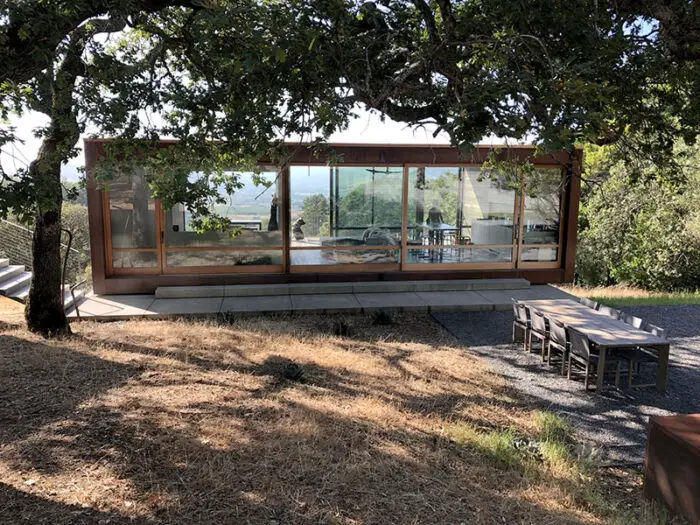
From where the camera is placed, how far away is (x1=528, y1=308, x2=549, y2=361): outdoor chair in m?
7.82

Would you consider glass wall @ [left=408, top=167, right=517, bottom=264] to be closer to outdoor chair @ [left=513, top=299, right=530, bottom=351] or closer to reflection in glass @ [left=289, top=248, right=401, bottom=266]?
reflection in glass @ [left=289, top=248, right=401, bottom=266]

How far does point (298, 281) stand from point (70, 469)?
25.6 ft

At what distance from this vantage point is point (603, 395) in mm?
6719

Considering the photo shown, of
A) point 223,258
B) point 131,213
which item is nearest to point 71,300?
point 131,213

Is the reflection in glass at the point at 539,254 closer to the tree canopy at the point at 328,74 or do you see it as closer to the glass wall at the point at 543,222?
the glass wall at the point at 543,222

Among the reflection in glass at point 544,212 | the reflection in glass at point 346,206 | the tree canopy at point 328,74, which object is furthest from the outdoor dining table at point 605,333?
the reflection in glass at point 346,206

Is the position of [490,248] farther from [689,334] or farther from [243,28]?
[243,28]

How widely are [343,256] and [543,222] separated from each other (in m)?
4.87

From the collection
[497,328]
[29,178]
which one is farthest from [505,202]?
[29,178]

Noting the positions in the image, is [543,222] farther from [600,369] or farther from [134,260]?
[134,260]

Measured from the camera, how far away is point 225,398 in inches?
232

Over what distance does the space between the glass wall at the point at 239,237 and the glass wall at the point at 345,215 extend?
42 cm

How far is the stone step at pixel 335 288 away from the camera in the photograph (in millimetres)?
11133

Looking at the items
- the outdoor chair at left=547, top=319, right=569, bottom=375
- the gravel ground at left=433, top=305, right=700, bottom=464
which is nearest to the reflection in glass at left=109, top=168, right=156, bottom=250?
the gravel ground at left=433, top=305, right=700, bottom=464
